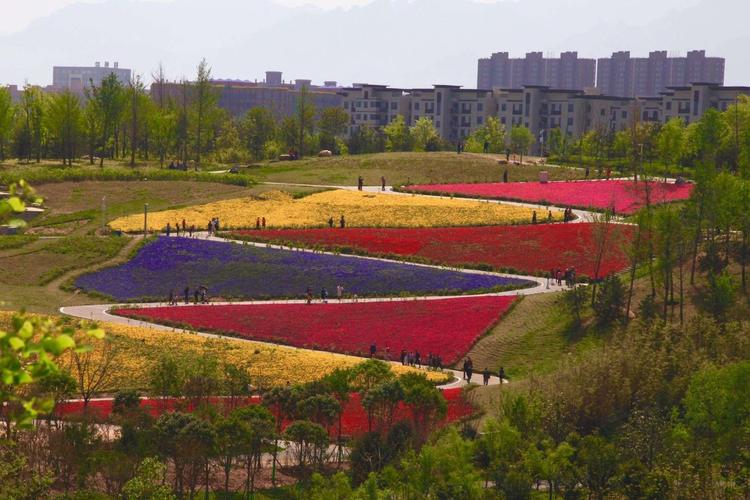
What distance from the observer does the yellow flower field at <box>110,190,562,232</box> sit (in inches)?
3093

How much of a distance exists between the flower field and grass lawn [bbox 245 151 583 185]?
5791 mm

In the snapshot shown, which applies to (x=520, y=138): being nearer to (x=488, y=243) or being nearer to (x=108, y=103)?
(x=108, y=103)

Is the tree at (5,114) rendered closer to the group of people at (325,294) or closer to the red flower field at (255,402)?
the group of people at (325,294)

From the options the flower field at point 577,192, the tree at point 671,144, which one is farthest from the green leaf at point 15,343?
the tree at point 671,144

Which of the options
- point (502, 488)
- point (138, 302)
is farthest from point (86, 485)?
point (138, 302)

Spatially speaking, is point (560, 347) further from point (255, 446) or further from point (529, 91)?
point (529, 91)

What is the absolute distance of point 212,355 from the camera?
4678 centimetres

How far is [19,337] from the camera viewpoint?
800 centimetres

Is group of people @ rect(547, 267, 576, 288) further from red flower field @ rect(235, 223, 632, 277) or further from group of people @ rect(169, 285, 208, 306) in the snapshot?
group of people @ rect(169, 285, 208, 306)

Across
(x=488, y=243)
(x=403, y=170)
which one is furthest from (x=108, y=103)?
(x=488, y=243)

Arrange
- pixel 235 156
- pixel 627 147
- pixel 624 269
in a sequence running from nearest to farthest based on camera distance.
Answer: pixel 624 269
pixel 627 147
pixel 235 156

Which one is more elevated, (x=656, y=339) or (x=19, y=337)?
(x=19, y=337)

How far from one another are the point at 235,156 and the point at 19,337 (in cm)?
12096

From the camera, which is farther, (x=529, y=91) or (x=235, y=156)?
(x=529, y=91)
